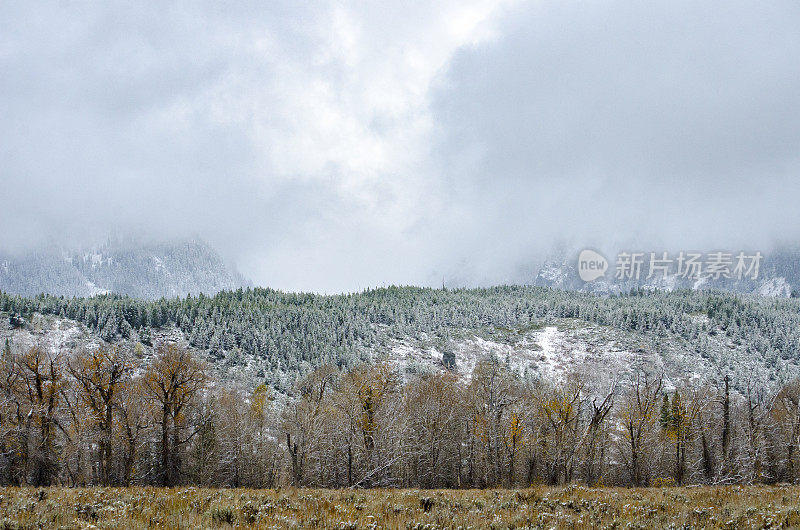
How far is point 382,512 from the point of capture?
39.1 feet

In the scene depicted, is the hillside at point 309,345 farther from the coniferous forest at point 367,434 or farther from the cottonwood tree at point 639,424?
the cottonwood tree at point 639,424

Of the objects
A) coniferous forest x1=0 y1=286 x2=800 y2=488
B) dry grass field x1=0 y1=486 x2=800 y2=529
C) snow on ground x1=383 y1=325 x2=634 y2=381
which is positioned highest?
dry grass field x1=0 y1=486 x2=800 y2=529

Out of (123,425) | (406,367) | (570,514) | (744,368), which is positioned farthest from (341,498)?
(744,368)

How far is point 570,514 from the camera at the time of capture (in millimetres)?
11891

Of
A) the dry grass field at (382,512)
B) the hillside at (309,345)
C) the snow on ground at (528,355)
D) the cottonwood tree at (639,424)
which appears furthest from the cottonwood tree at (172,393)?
the snow on ground at (528,355)

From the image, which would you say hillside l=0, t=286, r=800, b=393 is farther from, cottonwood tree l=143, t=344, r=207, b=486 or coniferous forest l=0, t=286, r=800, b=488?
cottonwood tree l=143, t=344, r=207, b=486

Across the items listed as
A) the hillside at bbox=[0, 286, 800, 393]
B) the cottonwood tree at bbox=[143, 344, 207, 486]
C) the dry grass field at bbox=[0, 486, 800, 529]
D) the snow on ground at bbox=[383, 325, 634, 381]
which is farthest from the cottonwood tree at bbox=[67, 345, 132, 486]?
the snow on ground at bbox=[383, 325, 634, 381]

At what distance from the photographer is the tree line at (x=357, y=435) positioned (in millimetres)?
38531

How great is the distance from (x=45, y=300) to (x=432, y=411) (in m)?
192

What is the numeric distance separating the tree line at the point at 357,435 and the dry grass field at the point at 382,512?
2475 centimetres

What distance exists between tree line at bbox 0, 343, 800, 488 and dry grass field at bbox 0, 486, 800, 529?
24748 millimetres

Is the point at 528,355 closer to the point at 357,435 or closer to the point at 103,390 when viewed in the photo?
the point at 357,435

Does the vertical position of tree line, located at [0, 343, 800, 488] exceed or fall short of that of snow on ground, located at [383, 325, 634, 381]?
it exceeds it

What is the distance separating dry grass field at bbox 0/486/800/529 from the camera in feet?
33.2
